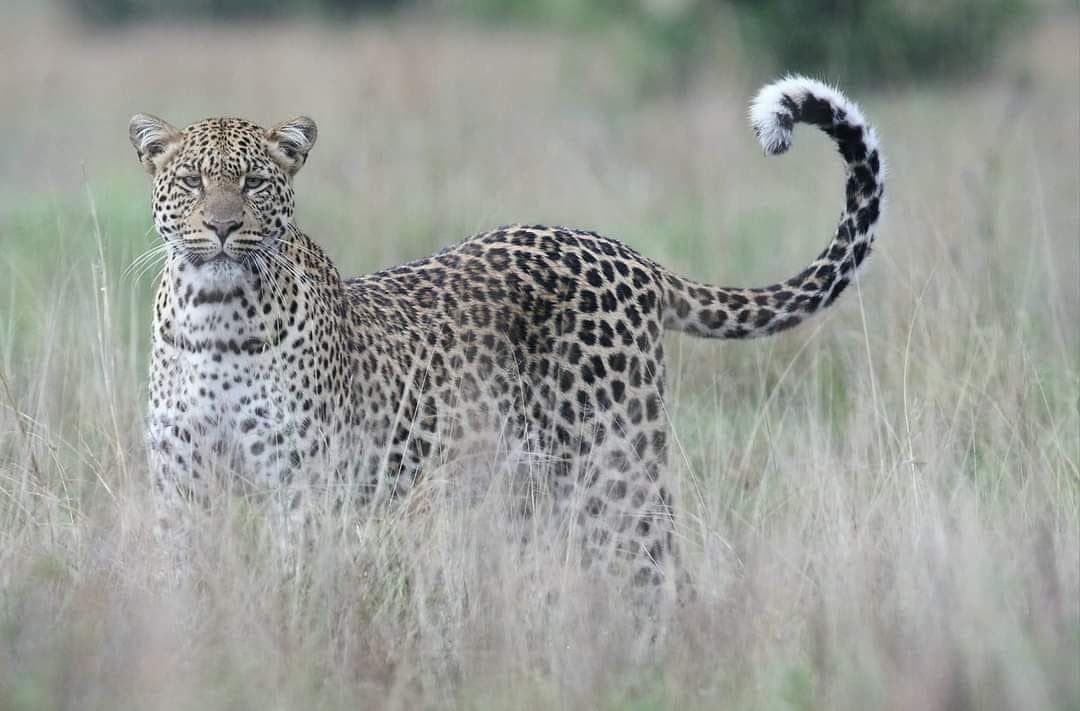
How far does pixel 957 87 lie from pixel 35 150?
9.94 metres

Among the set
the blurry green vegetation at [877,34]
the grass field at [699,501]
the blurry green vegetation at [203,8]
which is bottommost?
the grass field at [699,501]

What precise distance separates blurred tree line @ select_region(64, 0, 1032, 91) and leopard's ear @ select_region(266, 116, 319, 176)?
13627mm

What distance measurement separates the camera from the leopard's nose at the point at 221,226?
5793mm

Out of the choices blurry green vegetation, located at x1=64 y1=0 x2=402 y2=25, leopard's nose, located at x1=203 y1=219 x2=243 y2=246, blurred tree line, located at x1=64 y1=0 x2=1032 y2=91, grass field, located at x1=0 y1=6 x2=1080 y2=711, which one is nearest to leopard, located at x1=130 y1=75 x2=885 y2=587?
leopard's nose, located at x1=203 y1=219 x2=243 y2=246

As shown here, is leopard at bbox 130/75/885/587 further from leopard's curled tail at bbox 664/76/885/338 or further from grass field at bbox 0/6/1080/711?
grass field at bbox 0/6/1080/711

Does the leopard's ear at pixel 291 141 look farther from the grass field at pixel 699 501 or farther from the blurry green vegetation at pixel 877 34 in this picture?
the blurry green vegetation at pixel 877 34

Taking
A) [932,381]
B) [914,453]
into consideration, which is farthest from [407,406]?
[932,381]

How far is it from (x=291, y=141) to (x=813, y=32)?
1531 cm

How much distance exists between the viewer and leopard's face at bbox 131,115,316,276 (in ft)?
19.1

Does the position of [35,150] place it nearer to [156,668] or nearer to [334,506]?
[334,506]

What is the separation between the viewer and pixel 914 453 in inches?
263

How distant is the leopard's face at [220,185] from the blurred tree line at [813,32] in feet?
45.4

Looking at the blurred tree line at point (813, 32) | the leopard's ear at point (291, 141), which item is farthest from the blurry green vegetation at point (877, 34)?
the leopard's ear at point (291, 141)

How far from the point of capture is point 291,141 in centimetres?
628
